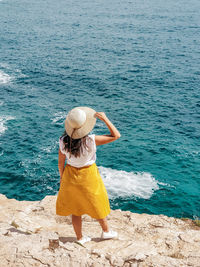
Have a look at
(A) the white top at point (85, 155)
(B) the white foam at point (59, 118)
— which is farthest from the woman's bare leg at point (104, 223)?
(B) the white foam at point (59, 118)

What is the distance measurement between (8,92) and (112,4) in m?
75.9

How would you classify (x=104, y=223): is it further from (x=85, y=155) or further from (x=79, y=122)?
(x=79, y=122)

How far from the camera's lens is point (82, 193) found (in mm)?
6281

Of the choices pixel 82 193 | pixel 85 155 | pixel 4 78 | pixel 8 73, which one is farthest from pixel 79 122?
pixel 8 73

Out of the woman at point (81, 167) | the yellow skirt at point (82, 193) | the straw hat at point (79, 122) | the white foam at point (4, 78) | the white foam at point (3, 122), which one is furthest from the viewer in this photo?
the white foam at point (4, 78)

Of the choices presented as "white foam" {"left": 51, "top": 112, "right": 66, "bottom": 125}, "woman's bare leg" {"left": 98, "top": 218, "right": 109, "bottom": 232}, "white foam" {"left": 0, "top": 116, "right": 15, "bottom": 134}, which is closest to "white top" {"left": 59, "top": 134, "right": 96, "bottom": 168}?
"woman's bare leg" {"left": 98, "top": 218, "right": 109, "bottom": 232}

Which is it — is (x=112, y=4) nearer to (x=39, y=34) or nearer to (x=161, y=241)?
(x=39, y=34)

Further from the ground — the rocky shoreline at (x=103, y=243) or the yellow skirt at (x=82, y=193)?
the yellow skirt at (x=82, y=193)

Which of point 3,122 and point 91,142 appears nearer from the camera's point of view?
point 91,142

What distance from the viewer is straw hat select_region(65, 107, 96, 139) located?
5668mm

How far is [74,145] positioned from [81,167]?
1.77 ft

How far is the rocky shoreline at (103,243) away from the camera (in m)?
6.05

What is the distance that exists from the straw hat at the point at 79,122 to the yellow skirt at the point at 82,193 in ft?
2.69

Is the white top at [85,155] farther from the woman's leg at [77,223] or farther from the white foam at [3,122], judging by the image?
the white foam at [3,122]
